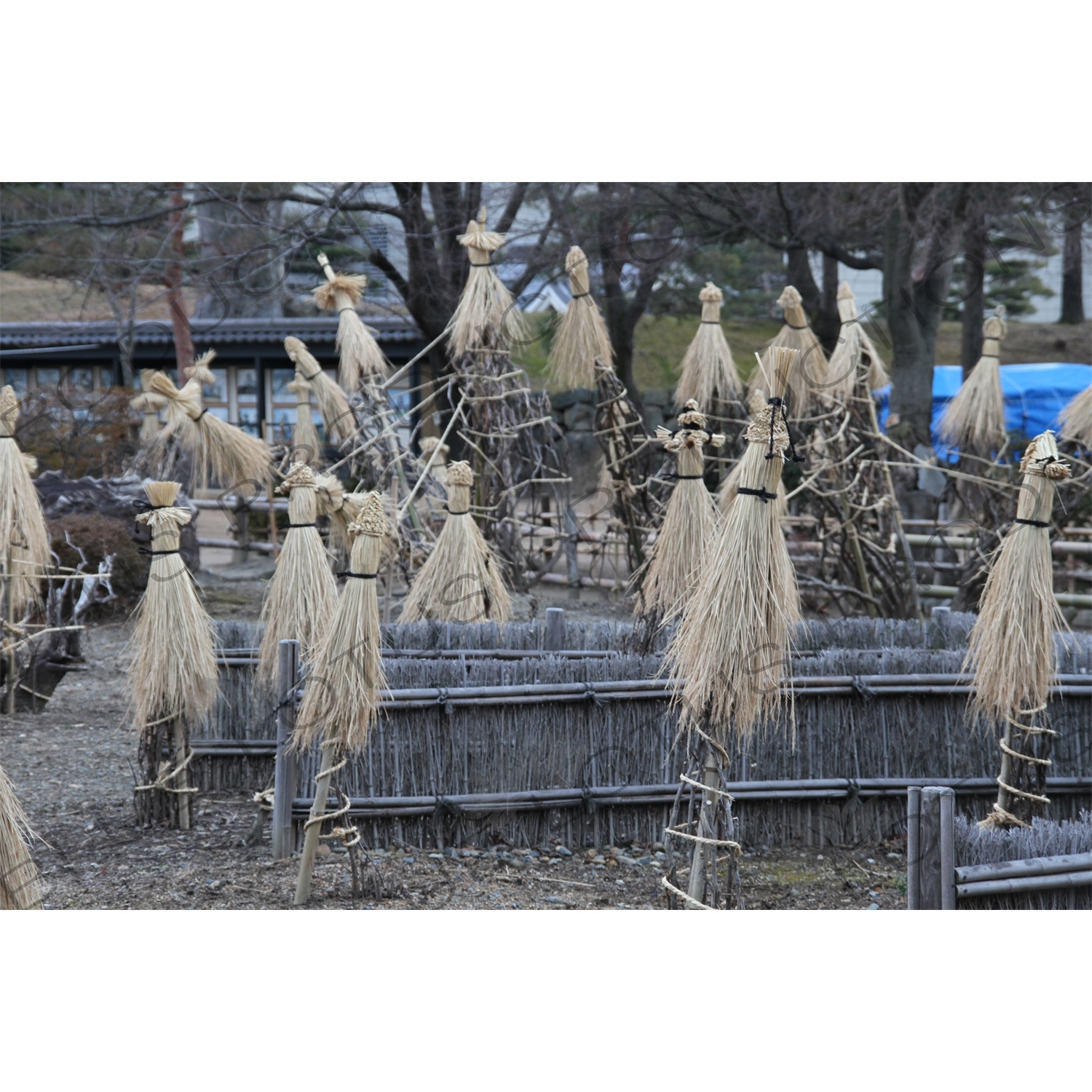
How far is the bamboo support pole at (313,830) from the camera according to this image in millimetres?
2977

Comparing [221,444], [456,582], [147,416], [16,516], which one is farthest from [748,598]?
[147,416]

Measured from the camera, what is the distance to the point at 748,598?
2602 mm

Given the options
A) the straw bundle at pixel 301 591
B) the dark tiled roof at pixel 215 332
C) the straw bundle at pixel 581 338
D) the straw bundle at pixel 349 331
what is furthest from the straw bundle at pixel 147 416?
the straw bundle at pixel 301 591

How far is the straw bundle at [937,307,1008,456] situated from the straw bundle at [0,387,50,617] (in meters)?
4.52

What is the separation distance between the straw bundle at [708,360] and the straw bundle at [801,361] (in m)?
0.20

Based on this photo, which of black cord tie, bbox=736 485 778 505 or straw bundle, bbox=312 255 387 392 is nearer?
black cord tie, bbox=736 485 778 505

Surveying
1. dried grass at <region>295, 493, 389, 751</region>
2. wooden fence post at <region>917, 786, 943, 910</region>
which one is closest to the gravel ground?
dried grass at <region>295, 493, 389, 751</region>

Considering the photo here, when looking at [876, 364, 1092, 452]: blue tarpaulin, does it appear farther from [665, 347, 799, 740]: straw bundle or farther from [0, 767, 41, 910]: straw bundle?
[0, 767, 41, 910]: straw bundle

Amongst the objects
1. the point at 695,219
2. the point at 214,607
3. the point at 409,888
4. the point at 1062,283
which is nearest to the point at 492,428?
the point at 214,607

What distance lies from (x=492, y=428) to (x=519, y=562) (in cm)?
112

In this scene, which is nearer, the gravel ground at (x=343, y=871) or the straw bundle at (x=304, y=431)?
the gravel ground at (x=343, y=871)

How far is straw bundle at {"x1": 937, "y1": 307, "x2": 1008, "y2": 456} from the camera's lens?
5.68m

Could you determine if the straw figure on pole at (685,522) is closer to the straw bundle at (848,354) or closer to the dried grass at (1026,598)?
the dried grass at (1026,598)

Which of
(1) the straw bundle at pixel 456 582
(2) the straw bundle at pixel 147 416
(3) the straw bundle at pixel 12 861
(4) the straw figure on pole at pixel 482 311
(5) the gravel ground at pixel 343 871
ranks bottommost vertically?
(5) the gravel ground at pixel 343 871
